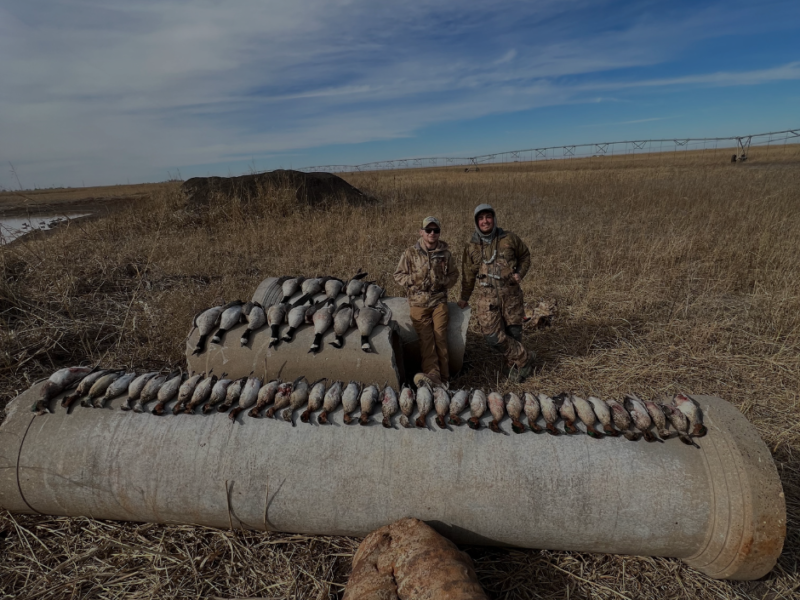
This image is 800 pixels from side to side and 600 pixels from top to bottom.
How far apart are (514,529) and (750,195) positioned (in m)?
15.6

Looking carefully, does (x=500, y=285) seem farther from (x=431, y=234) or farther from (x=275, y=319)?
(x=275, y=319)

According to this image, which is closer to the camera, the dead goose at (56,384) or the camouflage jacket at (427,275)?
the dead goose at (56,384)

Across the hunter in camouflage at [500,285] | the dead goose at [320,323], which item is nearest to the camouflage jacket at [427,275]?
the hunter in camouflage at [500,285]

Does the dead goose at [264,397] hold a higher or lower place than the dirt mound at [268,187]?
lower

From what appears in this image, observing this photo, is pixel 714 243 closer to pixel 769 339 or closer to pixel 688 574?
pixel 769 339

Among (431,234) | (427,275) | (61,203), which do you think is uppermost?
(61,203)

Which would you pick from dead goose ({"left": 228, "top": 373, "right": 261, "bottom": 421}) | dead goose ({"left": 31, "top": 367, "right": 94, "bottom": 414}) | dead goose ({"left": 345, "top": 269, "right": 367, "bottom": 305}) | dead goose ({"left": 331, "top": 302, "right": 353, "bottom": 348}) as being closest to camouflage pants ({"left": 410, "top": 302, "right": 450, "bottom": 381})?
dead goose ({"left": 345, "top": 269, "right": 367, "bottom": 305})

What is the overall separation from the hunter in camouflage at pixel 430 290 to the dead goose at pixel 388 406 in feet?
4.87

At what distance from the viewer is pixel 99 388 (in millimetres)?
3088

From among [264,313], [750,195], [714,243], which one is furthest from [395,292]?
[750,195]

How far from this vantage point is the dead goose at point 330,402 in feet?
9.34

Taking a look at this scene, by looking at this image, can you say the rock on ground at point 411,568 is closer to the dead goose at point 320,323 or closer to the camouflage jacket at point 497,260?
the dead goose at point 320,323

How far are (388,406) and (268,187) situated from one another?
12.3m

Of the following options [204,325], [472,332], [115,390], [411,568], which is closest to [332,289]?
[204,325]
